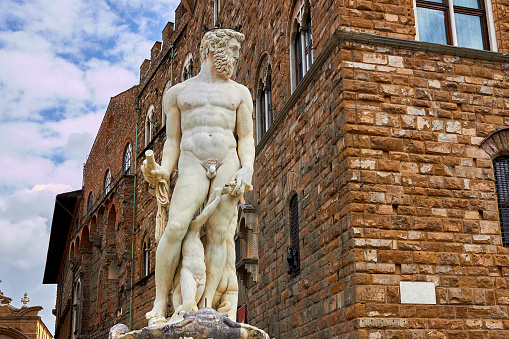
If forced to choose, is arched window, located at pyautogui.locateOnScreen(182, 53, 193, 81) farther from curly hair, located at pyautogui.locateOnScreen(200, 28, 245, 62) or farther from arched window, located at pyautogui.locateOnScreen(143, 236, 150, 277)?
curly hair, located at pyautogui.locateOnScreen(200, 28, 245, 62)

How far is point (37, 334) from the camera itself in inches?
2211

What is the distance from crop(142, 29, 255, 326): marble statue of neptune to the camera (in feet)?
21.1

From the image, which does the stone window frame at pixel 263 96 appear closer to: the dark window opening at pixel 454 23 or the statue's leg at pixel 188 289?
the dark window opening at pixel 454 23

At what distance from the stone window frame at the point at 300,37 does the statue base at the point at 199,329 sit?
7.45m

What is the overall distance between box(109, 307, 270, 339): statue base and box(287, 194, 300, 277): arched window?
6631 millimetres

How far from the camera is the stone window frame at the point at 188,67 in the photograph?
2327cm

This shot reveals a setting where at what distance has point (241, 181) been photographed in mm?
6504

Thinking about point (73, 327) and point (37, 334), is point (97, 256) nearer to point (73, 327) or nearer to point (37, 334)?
point (73, 327)

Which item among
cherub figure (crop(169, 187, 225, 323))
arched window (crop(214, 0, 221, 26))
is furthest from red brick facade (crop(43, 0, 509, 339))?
arched window (crop(214, 0, 221, 26))

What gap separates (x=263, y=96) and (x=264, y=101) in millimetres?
179

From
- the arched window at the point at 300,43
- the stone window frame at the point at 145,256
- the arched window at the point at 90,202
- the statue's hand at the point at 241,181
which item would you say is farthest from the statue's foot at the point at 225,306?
the arched window at the point at 90,202

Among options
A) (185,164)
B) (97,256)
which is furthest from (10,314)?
(185,164)

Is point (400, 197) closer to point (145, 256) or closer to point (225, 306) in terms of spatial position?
point (225, 306)

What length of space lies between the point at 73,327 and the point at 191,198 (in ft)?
113
